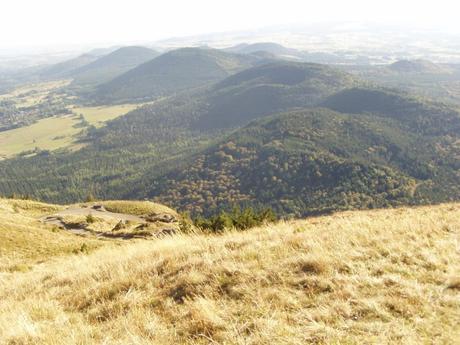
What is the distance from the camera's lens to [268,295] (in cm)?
930

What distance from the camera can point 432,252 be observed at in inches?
438

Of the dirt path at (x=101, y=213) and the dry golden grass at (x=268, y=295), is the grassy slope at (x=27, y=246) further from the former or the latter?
the dirt path at (x=101, y=213)

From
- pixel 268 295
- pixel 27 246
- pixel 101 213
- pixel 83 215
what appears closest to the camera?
pixel 268 295

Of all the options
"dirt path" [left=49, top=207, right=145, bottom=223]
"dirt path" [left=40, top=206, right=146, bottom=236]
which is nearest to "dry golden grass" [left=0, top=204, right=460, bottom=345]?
"dirt path" [left=40, top=206, right=146, bottom=236]

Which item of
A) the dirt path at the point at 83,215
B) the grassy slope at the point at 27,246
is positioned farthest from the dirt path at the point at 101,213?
the grassy slope at the point at 27,246

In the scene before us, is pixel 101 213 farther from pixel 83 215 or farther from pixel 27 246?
pixel 27 246

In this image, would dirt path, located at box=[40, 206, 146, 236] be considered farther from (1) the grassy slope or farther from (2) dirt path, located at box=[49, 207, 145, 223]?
(1) the grassy slope

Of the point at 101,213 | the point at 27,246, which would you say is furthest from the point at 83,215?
the point at 27,246

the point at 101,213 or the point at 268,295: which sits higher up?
Result: the point at 268,295

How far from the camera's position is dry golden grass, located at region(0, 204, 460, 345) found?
7.73m

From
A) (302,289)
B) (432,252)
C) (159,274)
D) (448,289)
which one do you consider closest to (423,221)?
(432,252)

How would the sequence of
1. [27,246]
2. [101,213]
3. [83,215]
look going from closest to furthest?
1. [27,246]
2. [83,215]
3. [101,213]

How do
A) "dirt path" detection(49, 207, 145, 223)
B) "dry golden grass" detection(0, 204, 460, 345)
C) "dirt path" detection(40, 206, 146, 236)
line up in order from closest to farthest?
"dry golden grass" detection(0, 204, 460, 345)
"dirt path" detection(40, 206, 146, 236)
"dirt path" detection(49, 207, 145, 223)

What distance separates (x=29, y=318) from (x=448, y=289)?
10.7 metres
